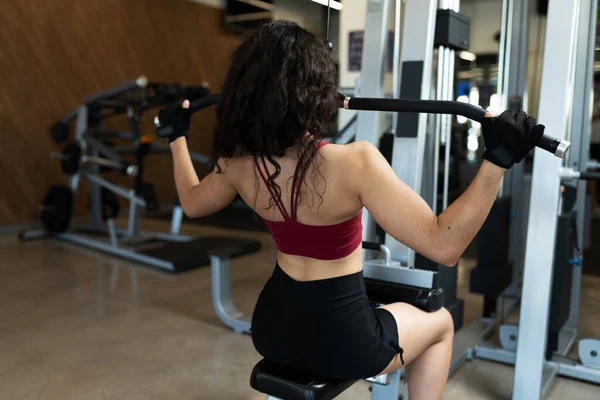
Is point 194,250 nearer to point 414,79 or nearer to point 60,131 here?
point 60,131

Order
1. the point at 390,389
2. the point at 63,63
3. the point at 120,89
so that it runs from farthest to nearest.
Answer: the point at 63,63, the point at 120,89, the point at 390,389

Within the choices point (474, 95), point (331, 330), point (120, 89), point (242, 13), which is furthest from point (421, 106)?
point (242, 13)

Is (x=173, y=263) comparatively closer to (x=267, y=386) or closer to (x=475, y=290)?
(x=475, y=290)

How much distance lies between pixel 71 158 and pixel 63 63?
130cm

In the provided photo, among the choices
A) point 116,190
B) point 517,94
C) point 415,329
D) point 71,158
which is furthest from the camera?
point 71,158

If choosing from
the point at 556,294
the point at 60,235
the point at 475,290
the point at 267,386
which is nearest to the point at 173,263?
the point at 60,235

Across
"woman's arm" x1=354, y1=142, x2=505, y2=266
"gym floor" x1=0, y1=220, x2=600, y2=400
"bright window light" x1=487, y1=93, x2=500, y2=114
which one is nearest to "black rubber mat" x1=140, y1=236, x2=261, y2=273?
"gym floor" x1=0, y1=220, x2=600, y2=400

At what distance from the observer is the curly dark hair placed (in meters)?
1.14

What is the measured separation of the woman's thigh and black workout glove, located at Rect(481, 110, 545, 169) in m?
0.50

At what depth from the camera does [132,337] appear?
273cm

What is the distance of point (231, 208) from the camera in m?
7.03

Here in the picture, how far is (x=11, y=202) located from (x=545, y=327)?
15.8ft

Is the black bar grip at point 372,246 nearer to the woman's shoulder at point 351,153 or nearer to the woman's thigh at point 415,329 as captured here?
the woman's thigh at point 415,329

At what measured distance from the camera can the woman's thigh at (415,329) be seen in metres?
1.35
